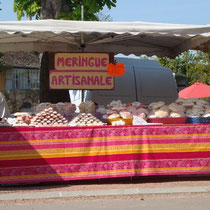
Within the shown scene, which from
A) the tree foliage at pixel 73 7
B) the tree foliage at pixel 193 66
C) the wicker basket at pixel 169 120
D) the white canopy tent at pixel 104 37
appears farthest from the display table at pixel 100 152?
the tree foliage at pixel 193 66

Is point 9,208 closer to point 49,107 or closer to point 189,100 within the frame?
point 49,107

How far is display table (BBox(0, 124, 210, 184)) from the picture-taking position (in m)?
7.09

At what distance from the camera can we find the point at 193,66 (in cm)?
3866

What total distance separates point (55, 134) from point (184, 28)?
2.59m

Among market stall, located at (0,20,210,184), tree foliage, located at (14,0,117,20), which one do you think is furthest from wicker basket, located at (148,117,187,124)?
tree foliage, located at (14,0,117,20)

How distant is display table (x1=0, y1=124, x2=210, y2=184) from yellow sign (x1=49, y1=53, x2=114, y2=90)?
1.56 metres

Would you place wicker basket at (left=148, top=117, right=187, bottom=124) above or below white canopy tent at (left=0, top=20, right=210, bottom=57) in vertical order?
below

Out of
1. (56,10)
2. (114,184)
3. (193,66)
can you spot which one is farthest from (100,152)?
(193,66)

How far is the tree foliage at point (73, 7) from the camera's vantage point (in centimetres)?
1370

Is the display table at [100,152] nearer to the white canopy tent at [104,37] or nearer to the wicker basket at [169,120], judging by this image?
the wicker basket at [169,120]

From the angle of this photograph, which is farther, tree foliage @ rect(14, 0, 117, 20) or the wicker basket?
tree foliage @ rect(14, 0, 117, 20)

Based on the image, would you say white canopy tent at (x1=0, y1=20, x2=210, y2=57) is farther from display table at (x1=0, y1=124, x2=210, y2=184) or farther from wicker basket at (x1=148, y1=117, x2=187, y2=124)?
display table at (x1=0, y1=124, x2=210, y2=184)

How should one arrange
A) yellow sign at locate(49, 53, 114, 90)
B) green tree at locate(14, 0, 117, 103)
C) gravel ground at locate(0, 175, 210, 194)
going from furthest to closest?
1. green tree at locate(14, 0, 117, 103)
2. yellow sign at locate(49, 53, 114, 90)
3. gravel ground at locate(0, 175, 210, 194)

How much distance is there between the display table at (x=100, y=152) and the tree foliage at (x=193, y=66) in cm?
2786
